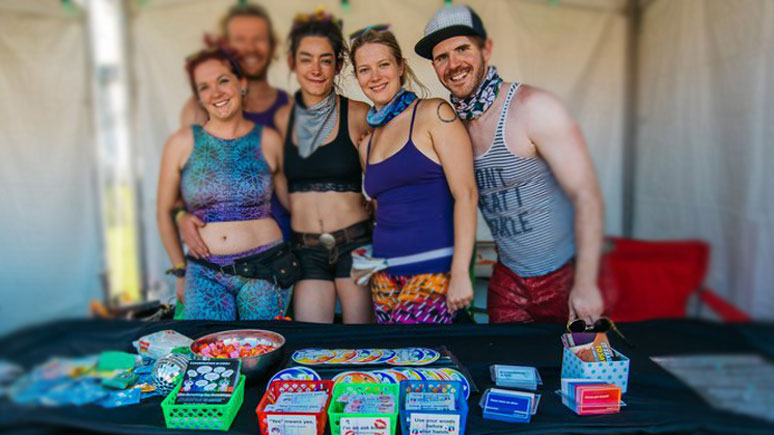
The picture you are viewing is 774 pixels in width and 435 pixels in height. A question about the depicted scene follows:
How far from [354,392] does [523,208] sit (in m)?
0.88

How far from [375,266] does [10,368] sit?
1.16 metres

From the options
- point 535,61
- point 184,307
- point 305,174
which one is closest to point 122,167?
point 184,307

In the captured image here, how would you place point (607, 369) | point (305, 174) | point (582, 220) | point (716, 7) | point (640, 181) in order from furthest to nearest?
point (305, 174) → point (640, 181) → point (582, 220) → point (716, 7) → point (607, 369)

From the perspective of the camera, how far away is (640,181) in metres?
1.84

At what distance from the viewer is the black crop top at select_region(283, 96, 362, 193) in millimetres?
2123

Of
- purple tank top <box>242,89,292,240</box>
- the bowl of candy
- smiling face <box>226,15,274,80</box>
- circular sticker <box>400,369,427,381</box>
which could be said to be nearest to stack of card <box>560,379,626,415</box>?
circular sticker <box>400,369,427,381</box>

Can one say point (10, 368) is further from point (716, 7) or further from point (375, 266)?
point (716, 7)

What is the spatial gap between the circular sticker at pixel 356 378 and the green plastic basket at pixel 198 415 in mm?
286

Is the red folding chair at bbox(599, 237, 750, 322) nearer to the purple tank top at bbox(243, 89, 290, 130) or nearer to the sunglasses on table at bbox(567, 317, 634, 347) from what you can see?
the sunglasses on table at bbox(567, 317, 634, 347)

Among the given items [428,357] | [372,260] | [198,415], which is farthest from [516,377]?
[198,415]

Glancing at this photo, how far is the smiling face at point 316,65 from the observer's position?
84.0 inches

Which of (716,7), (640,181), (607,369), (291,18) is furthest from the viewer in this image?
(291,18)

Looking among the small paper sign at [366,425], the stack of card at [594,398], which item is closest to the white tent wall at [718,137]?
the stack of card at [594,398]

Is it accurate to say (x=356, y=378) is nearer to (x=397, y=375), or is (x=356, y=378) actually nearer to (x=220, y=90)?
(x=397, y=375)
